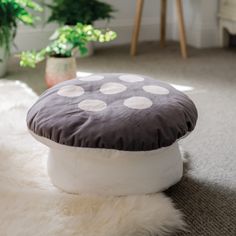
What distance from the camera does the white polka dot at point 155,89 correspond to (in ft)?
4.02

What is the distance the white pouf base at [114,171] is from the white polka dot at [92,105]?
12cm

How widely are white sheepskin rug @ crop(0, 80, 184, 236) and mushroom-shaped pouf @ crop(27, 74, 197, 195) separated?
0.12 feet

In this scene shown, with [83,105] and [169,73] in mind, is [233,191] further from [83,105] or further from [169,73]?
[169,73]

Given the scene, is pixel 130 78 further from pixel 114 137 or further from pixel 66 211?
pixel 66 211

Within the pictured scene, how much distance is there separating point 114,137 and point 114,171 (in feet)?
0.31

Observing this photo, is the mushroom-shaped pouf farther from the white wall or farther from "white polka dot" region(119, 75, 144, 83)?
the white wall

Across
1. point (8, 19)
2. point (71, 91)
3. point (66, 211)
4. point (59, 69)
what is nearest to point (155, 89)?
point (71, 91)

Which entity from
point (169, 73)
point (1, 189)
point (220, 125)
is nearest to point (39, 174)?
point (1, 189)

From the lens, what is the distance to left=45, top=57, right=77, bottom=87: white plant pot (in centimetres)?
207

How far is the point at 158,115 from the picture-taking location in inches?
43.4

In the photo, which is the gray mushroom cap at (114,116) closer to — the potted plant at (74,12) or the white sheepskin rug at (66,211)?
the white sheepskin rug at (66,211)

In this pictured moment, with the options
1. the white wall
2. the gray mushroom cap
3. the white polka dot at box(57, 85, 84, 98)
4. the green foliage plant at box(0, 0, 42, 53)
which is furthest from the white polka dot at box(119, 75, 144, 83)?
the white wall

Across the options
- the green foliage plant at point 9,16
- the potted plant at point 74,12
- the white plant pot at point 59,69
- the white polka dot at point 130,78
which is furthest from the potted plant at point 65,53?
the white polka dot at point 130,78

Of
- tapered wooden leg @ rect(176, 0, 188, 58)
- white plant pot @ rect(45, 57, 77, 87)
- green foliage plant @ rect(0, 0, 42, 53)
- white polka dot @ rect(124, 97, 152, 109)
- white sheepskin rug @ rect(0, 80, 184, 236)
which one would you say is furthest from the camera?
tapered wooden leg @ rect(176, 0, 188, 58)
